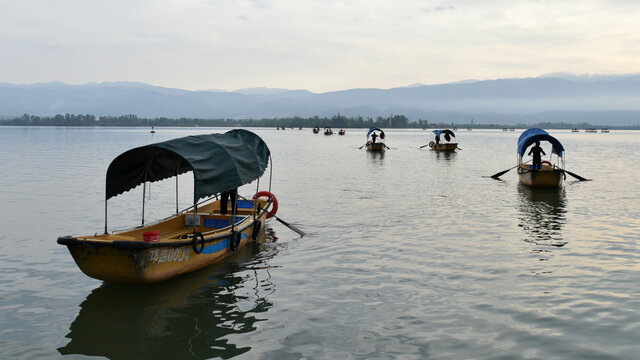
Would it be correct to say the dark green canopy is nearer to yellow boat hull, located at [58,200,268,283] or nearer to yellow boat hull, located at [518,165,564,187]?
yellow boat hull, located at [58,200,268,283]

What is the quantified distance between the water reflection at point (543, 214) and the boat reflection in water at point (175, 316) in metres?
10.0

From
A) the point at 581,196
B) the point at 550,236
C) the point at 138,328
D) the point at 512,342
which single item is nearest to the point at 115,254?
the point at 138,328

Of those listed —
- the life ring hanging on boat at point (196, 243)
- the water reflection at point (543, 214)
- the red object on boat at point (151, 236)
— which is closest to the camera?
the red object on boat at point (151, 236)

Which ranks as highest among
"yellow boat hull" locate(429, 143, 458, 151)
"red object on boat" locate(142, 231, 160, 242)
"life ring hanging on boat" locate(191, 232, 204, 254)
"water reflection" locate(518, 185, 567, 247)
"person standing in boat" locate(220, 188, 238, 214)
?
"yellow boat hull" locate(429, 143, 458, 151)

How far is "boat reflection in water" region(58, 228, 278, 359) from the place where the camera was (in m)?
8.97

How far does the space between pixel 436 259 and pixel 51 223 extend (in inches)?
579

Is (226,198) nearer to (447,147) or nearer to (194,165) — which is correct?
(194,165)

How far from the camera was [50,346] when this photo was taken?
29.7ft

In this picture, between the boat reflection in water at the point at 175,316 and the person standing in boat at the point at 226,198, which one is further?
the person standing in boat at the point at 226,198

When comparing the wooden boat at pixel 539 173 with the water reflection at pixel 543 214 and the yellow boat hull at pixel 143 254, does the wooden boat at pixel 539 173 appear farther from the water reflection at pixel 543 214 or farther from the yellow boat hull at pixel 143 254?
the yellow boat hull at pixel 143 254

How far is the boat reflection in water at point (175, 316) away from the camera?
897cm

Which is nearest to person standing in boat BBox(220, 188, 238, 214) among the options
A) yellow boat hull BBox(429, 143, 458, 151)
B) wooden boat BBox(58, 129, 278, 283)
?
wooden boat BBox(58, 129, 278, 283)

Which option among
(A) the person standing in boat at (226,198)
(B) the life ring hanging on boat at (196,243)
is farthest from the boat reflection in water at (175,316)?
(A) the person standing in boat at (226,198)

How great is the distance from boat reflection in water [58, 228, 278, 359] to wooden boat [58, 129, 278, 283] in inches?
20.3
